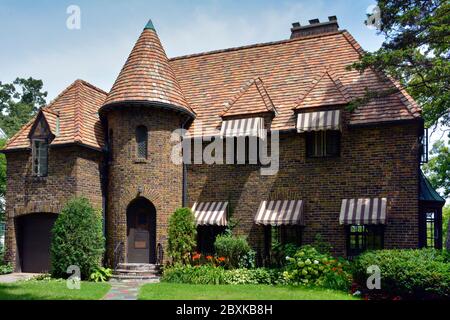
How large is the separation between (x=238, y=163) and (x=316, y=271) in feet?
20.4

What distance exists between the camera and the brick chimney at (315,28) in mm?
25578

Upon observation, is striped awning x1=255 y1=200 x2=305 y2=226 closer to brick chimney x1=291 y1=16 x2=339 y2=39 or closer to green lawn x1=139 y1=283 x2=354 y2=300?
green lawn x1=139 y1=283 x2=354 y2=300

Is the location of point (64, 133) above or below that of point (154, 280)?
above

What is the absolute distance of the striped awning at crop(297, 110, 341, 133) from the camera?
17.9m

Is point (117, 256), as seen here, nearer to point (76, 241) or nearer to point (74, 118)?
point (76, 241)

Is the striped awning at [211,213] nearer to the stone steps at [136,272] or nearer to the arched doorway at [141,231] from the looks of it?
the arched doorway at [141,231]

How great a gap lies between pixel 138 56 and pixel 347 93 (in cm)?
949

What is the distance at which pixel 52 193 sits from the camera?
20344 mm

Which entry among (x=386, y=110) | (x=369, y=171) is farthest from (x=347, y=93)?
(x=369, y=171)

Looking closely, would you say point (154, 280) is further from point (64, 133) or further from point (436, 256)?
point (436, 256)

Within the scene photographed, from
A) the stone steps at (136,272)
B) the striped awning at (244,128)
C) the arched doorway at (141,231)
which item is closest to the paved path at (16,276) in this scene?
the stone steps at (136,272)

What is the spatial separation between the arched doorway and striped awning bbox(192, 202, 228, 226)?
1.89 metres
